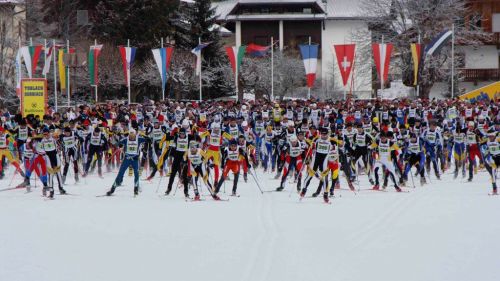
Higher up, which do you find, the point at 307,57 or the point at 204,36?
the point at 204,36

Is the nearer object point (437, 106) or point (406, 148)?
point (406, 148)

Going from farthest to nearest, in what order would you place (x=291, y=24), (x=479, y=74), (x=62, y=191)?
(x=291, y=24)
(x=479, y=74)
(x=62, y=191)

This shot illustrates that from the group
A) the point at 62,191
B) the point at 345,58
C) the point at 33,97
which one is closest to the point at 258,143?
the point at 345,58

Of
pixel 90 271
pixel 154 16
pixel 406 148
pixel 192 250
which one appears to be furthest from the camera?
pixel 154 16

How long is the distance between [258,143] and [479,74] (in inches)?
1555

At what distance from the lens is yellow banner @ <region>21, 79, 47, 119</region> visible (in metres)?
36.5

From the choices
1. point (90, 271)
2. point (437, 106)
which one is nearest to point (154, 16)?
point (437, 106)

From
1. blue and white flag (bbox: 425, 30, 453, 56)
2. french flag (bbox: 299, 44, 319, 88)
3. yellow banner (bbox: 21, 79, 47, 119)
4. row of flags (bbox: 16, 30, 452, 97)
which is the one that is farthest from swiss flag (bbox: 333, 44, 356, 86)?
yellow banner (bbox: 21, 79, 47, 119)

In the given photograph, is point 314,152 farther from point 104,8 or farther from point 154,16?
point 104,8

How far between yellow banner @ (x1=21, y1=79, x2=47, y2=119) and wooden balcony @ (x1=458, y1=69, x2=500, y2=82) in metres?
40.0

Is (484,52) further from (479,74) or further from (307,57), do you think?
(307,57)

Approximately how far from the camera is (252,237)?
1622 cm

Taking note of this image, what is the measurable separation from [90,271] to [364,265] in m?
4.37

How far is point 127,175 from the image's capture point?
30094mm
